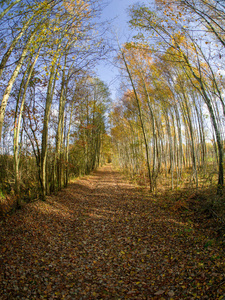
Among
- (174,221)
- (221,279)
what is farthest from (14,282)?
(174,221)

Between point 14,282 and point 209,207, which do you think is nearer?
point 14,282

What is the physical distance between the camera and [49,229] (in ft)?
17.3

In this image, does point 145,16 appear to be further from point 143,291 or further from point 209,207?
point 143,291

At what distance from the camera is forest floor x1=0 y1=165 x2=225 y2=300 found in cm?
298

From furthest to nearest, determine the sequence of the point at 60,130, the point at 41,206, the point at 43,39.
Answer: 1. the point at 60,130
2. the point at 41,206
3. the point at 43,39

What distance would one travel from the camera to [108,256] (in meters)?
4.19

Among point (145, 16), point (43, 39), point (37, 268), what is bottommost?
point (37, 268)

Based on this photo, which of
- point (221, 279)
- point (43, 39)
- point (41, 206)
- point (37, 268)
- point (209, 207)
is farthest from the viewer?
point (41, 206)

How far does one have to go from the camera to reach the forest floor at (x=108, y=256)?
2982mm

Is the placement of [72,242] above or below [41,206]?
below

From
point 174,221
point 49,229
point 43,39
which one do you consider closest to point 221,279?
point 174,221

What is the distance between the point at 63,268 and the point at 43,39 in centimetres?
542

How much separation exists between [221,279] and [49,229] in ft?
14.4

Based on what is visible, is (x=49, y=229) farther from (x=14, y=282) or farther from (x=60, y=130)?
(x=60, y=130)
